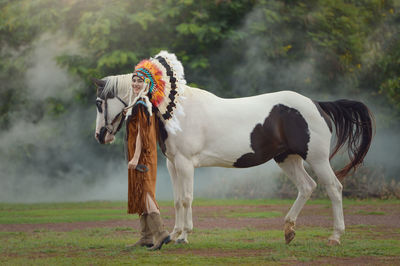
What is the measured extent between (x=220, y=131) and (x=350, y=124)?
1.99 metres

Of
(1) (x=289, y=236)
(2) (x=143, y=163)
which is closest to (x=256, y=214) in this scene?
(1) (x=289, y=236)

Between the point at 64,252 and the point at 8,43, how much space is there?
50.9 ft

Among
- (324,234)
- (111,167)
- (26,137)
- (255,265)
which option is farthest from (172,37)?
(255,265)

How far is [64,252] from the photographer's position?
24.2ft

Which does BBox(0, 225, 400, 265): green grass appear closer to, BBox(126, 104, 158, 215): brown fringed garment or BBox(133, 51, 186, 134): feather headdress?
BBox(126, 104, 158, 215): brown fringed garment

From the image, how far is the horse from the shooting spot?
763cm

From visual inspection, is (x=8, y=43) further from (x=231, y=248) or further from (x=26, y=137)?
(x=231, y=248)

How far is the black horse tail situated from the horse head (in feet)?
9.69

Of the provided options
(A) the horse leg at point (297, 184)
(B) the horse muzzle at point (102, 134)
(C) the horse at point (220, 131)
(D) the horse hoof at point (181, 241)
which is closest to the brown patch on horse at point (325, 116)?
(C) the horse at point (220, 131)

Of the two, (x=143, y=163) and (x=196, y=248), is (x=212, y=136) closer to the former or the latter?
(x=143, y=163)

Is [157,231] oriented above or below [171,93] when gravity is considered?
below

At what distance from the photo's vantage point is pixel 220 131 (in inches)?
307

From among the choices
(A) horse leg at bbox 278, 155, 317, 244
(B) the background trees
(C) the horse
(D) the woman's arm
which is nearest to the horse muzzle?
(C) the horse

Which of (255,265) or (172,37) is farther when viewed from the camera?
(172,37)
